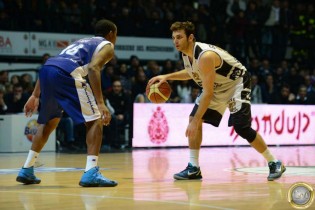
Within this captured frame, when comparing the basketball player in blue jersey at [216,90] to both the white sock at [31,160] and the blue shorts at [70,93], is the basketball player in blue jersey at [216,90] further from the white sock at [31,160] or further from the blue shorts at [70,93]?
the white sock at [31,160]

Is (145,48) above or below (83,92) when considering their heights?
above

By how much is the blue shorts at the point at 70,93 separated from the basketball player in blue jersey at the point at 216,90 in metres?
1.26

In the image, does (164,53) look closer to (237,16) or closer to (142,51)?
(142,51)

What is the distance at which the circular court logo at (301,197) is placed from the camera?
18.5 ft

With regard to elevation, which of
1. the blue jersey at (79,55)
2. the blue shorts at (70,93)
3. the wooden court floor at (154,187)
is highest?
the blue jersey at (79,55)

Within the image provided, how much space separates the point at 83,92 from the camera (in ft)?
24.3

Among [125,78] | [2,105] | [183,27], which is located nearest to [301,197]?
[183,27]

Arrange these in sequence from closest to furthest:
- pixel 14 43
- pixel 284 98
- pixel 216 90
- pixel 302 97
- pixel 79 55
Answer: pixel 79 55, pixel 216 90, pixel 14 43, pixel 284 98, pixel 302 97

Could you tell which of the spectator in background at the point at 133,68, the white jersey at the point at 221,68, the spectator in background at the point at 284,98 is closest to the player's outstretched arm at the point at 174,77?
the white jersey at the point at 221,68

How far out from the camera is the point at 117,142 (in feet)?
53.2

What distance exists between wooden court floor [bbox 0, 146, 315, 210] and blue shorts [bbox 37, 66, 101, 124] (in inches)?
29.0

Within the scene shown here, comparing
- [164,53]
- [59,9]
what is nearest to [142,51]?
[164,53]

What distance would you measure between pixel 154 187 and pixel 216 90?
1592 mm

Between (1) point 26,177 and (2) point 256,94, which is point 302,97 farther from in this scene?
(1) point 26,177
